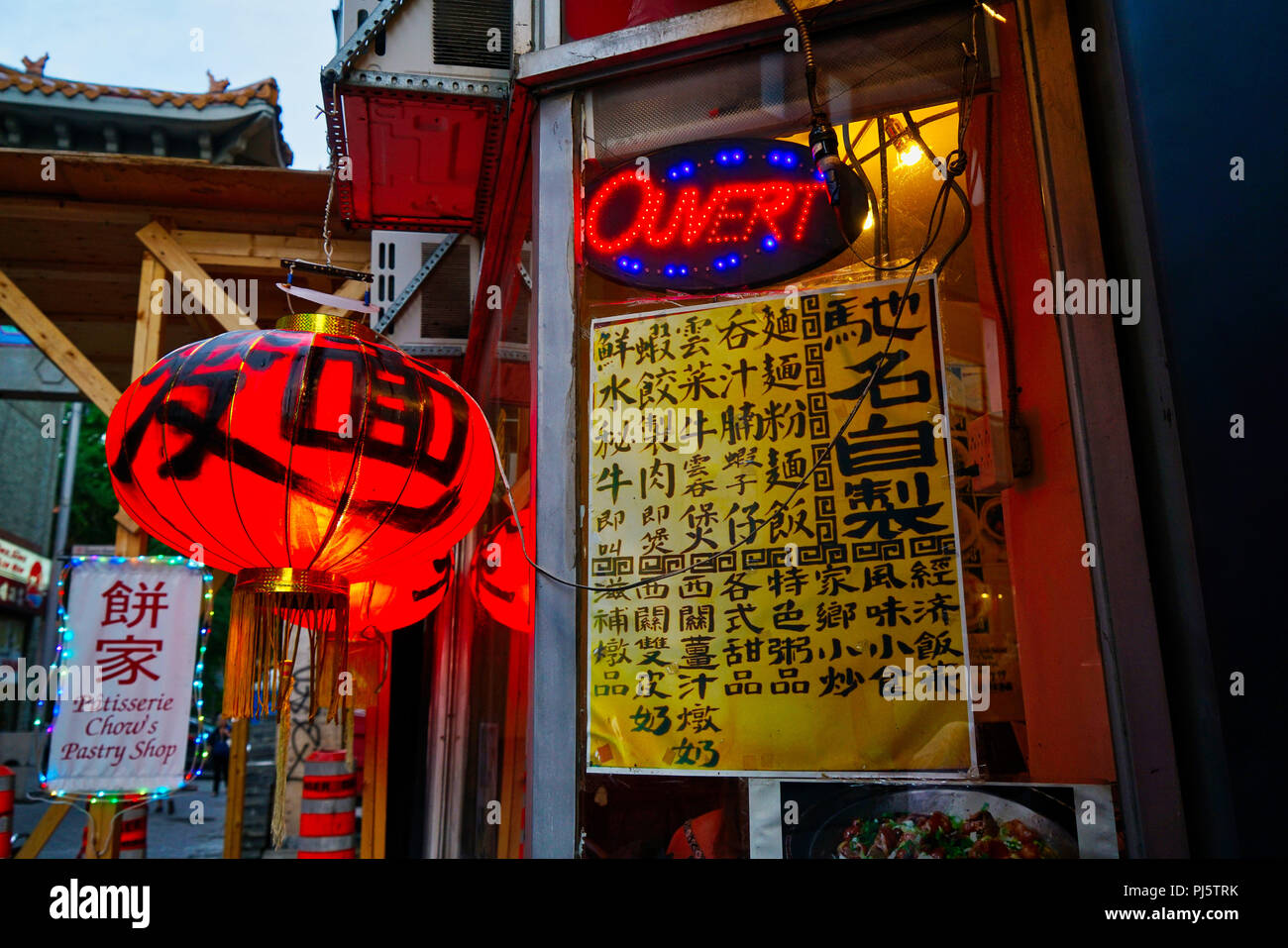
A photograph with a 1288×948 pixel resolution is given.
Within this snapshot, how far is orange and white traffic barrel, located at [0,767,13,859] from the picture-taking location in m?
5.15

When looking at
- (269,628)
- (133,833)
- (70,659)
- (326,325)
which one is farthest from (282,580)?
(133,833)

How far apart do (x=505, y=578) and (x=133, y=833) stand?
4.94 meters

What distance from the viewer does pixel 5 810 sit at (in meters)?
5.23

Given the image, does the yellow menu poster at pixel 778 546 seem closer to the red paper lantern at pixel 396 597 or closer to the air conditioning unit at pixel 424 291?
the red paper lantern at pixel 396 597

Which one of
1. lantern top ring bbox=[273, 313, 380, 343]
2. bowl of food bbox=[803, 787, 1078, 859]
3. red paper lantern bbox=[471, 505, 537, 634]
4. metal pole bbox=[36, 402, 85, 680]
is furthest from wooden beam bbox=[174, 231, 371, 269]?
metal pole bbox=[36, 402, 85, 680]

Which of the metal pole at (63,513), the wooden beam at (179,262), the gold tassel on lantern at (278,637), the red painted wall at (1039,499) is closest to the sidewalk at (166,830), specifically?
the wooden beam at (179,262)

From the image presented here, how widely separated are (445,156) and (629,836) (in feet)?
11.2

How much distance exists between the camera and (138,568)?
714 cm

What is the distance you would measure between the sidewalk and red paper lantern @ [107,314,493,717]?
706 cm

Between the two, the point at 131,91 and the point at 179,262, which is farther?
the point at 131,91

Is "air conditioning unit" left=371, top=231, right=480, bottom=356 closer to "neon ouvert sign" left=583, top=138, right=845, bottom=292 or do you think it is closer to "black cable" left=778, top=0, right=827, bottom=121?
"neon ouvert sign" left=583, top=138, right=845, bottom=292

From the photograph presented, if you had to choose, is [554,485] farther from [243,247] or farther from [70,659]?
[243,247]
